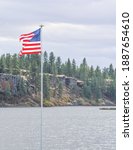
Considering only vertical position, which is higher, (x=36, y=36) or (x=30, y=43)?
(x=36, y=36)

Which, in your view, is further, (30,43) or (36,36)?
(36,36)

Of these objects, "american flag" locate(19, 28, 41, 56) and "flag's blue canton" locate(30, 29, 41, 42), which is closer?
"american flag" locate(19, 28, 41, 56)

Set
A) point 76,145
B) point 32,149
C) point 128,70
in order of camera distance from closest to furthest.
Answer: point 128,70
point 32,149
point 76,145

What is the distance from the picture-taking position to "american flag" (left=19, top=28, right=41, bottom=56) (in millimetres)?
36688

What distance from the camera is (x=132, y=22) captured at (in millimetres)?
30031

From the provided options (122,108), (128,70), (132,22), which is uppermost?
(132,22)

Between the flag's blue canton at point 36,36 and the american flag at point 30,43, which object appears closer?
the american flag at point 30,43

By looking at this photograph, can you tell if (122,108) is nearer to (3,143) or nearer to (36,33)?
(36,33)

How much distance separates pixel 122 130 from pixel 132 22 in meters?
5.61

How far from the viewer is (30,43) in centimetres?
3697

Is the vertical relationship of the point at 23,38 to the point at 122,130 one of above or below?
above

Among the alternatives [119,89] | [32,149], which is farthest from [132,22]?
[32,149]

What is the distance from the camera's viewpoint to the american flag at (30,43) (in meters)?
36.7

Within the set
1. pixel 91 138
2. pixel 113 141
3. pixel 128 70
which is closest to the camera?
pixel 128 70
